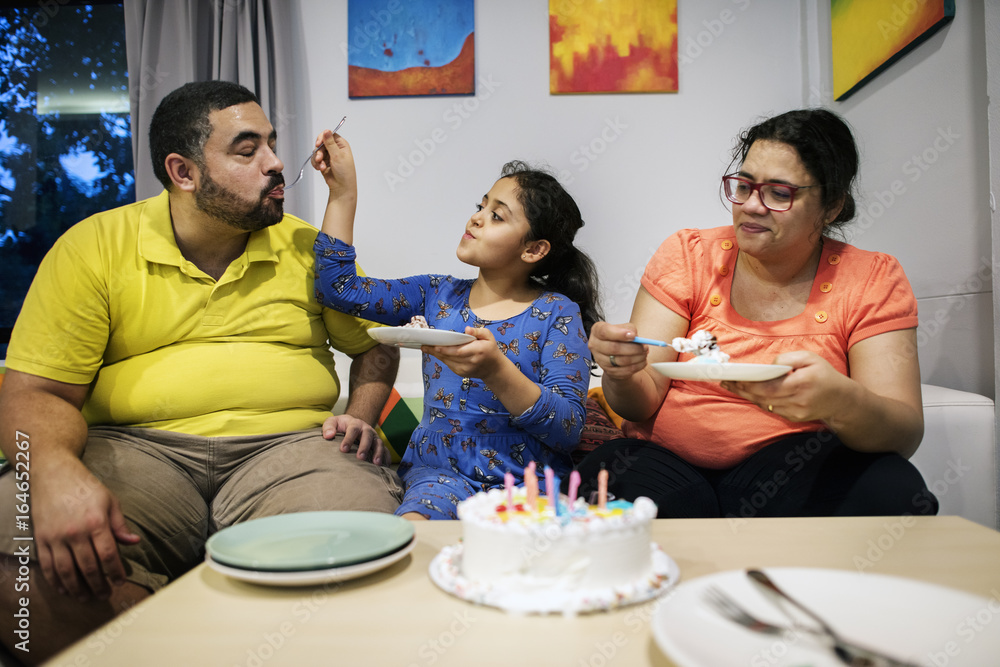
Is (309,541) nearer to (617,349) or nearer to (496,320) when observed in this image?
(617,349)

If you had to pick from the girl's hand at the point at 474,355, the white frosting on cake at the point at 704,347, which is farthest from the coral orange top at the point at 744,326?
the girl's hand at the point at 474,355

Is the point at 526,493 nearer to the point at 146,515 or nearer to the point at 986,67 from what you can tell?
the point at 146,515

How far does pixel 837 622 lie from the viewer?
2.06 feet

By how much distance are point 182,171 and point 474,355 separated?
92 cm

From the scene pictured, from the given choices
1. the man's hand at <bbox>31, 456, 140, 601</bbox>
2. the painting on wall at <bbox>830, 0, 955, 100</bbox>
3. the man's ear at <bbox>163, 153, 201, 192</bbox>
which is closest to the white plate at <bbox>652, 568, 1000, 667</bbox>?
the man's hand at <bbox>31, 456, 140, 601</bbox>

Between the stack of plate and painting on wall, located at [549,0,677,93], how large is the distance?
2249 mm

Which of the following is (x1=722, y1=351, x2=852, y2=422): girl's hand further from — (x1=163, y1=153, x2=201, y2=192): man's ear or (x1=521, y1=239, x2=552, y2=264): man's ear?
(x1=163, y1=153, x2=201, y2=192): man's ear

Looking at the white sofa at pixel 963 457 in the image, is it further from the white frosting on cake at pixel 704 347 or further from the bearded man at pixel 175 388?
the bearded man at pixel 175 388

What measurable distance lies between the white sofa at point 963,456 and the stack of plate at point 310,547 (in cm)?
139

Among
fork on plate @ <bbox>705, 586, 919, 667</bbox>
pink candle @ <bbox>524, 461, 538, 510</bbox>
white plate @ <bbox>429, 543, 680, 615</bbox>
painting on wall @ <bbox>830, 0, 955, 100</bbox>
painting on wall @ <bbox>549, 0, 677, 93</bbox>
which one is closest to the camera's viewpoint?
fork on plate @ <bbox>705, 586, 919, 667</bbox>

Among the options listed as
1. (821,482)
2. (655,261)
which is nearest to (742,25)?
(655,261)

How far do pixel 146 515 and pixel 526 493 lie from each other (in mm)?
901

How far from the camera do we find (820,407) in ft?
3.62

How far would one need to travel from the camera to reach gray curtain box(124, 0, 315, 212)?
2.72 metres
